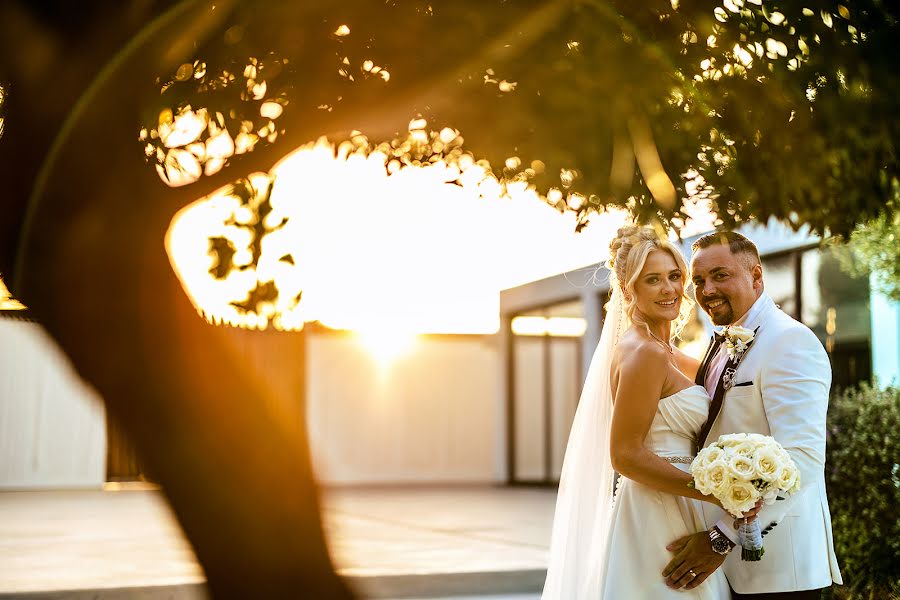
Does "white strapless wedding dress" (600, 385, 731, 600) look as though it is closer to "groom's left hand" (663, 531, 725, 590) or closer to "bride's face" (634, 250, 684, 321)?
"groom's left hand" (663, 531, 725, 590)

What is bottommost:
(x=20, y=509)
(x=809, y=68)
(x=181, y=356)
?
(x=20, y=509)

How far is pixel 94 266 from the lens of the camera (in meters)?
2.13

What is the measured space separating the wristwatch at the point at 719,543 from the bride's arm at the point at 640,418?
0.63 ft

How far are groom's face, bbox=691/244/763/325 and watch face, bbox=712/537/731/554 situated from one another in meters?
0.85

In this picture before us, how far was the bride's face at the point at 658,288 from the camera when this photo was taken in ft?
13.5

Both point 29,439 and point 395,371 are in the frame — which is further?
point 395,371

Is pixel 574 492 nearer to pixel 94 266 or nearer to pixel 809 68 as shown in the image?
pixel 809 68

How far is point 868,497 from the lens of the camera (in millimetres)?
7496

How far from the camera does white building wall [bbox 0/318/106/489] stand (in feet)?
64.3

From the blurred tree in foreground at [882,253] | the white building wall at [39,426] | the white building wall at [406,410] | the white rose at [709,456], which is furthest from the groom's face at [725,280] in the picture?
the white building wall at [406,410]

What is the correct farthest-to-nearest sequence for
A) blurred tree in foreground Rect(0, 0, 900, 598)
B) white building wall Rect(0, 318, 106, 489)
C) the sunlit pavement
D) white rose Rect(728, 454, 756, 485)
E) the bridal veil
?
white building wall Rect(0, 318, 106, 489), the sunlit pavement, the bridal veil, white rose Rect(728, 454, 756, 485), blurred tree in foreground Rect(0, 0, 900, 598)

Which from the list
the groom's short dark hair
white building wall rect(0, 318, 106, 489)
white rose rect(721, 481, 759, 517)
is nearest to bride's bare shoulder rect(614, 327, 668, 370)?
the groom's short dark hair

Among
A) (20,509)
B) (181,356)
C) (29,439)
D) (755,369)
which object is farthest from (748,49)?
(29,439)

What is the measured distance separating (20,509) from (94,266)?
1513cm
